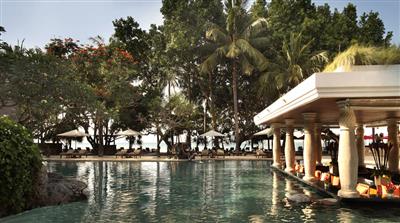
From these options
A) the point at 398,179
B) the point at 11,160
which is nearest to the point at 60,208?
the point at 11,160

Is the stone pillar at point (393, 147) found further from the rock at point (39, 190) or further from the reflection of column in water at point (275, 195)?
the rock at point (39, 190)

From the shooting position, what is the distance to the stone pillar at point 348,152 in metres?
12.8

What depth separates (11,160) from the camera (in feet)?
36.6

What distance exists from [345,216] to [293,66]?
3078 centimetres

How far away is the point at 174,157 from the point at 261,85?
12133 millimetres

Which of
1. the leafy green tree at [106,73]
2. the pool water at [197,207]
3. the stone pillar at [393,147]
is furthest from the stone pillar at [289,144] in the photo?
the leafy green tree at [106,73]

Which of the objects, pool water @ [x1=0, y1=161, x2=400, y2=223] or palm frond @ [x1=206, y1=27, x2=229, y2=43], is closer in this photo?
pool water @ [x1=0, y1=161, x2=400, y2=223]

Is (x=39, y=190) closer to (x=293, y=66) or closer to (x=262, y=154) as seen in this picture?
(x=262, y=154)

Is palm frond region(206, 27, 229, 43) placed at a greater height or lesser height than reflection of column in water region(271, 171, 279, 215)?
greater

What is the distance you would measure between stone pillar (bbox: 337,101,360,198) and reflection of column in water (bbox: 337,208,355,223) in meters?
0.99

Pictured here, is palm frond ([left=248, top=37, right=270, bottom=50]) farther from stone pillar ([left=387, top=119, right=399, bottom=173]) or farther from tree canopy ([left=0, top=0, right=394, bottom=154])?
stone pillar ([left=387, top=119, right=399, bottom=173])

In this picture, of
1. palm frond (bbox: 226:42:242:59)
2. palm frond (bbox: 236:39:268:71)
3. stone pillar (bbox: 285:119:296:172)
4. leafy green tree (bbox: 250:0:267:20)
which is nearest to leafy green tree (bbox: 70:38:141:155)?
palm frond (bbox: 226:42:242:59)

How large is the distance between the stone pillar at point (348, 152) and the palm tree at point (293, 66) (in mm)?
28072

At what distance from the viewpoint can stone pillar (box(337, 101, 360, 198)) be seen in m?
12.8
